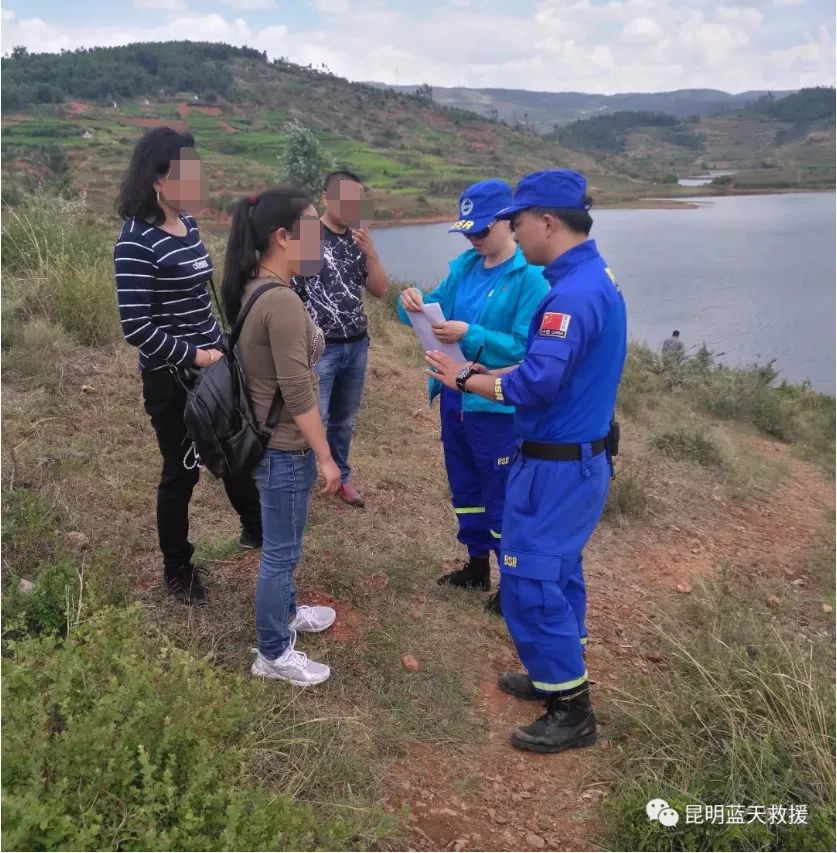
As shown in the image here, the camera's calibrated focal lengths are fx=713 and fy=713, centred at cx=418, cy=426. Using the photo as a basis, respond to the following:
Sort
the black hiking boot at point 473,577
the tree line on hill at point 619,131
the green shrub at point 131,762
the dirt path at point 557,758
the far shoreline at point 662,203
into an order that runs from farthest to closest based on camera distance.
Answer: the tree line on hill at point 619,131 → the far shoreline at point 662,203 → the black hiking boot at point 473,577 → the dirt path at point 557,758 → the green shrub at point 131,762

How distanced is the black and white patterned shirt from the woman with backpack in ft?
4.29

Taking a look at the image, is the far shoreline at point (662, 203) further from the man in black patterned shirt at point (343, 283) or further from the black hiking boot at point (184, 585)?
the black hiking boot at point (184, 585)

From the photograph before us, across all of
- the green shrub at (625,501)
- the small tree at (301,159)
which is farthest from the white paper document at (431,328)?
the small tree at (301,159)

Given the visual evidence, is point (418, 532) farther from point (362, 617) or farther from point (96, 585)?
point (96, 585)

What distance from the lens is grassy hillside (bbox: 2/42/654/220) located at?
31.1m

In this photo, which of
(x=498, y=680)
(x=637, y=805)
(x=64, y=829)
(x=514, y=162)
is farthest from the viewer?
(x=514, y=162)

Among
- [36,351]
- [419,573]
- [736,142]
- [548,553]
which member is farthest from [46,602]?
[736,142]

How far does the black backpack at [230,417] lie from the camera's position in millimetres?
→ 2182

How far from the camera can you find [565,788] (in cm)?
232

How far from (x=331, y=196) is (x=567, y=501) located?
1.90 meters

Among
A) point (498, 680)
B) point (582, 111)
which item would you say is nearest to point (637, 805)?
point (498, 680)

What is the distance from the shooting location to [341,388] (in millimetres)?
3857

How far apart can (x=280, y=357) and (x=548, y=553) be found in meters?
1.06

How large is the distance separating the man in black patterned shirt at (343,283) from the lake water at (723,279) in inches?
315
